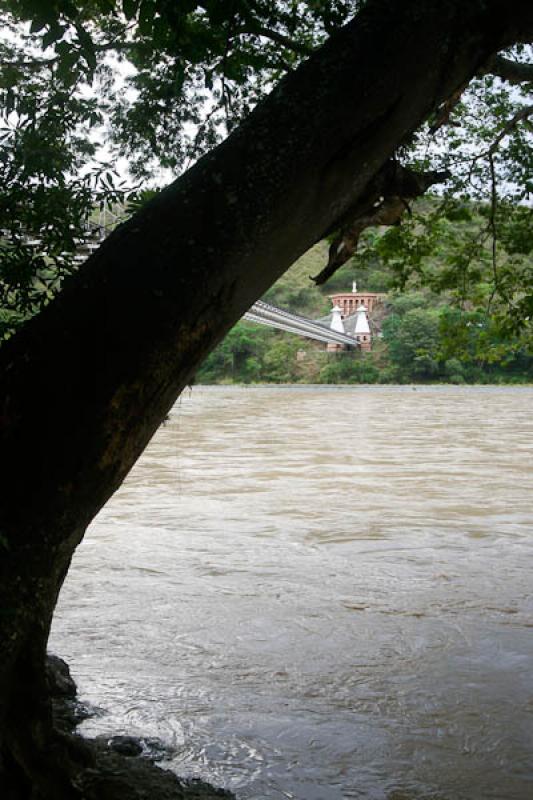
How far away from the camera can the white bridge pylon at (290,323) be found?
101ft

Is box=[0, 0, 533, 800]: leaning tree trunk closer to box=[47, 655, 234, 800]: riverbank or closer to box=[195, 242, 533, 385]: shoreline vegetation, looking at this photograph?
box=[47, 655, 234, 800]: riverbank

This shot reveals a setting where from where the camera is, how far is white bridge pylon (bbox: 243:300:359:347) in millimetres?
30656

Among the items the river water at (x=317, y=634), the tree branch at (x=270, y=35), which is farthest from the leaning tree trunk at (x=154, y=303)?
the river water at (x=317, y=634)

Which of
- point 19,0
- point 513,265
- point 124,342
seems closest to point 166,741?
point 124,342

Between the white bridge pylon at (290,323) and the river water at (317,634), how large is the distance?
64.5 feet

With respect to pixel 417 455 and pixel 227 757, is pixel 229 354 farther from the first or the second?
pixel 227 757

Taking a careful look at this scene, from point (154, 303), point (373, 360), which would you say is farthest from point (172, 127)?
point (373, 360)

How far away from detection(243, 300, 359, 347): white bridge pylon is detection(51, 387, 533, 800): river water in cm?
1967

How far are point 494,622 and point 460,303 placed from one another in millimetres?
3023

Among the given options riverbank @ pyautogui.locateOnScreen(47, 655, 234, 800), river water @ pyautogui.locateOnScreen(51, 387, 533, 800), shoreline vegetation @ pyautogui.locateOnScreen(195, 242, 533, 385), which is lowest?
river water @ pyautogui.locateOnScreen(51, 387, 533, 800)

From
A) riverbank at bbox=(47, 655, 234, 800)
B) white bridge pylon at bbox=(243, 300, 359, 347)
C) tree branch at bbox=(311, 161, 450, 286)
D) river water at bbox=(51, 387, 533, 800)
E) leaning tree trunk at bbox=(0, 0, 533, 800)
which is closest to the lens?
leaning tree trunk at bbox=(0, 0, 533, 800)

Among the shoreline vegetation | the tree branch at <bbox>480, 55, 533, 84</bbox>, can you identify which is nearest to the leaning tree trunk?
the tree branch at <bbox>480, 55, 533, 84</bbox>

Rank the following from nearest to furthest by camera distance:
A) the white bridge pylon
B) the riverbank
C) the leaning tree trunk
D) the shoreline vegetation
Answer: the leaning tree trunk < the riverbank < the white bridge pylon < the shoreline vegetation

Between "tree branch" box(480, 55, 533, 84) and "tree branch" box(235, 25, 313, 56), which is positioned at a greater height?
"tree branch" box(480, 55, 533, 84)
